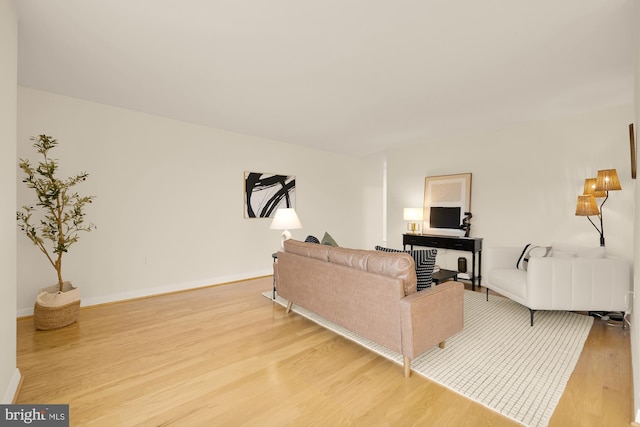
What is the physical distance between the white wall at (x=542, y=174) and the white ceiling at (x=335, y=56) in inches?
14.0

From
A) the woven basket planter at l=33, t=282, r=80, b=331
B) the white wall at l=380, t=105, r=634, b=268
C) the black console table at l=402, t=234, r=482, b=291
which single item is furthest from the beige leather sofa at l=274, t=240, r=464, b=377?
the white wall at l=380, t=105, r=634, b=268

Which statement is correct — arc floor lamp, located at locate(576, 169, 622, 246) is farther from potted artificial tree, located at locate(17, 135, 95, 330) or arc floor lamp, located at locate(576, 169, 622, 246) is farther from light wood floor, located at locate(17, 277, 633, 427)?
potted artificial tree, located at locate(17, 135, 95, 330)

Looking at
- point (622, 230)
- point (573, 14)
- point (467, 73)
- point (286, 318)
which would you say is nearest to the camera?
point (573, 14)

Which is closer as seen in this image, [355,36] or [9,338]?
A: [9,338]

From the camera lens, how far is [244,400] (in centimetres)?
175

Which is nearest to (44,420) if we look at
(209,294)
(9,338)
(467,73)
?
(9,338)

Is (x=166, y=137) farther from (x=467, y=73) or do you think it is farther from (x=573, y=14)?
(x=573, y=14)

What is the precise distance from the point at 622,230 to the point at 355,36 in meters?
4.02

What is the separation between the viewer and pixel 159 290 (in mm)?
3955

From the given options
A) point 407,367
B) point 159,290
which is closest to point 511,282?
point 407,367

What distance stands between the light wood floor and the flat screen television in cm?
230

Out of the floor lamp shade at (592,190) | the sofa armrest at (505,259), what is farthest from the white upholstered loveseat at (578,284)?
the floor lamp shade at (592,190)

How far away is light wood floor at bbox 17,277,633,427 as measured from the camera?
1605 millimetres

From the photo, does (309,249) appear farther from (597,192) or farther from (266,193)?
(597,192)
